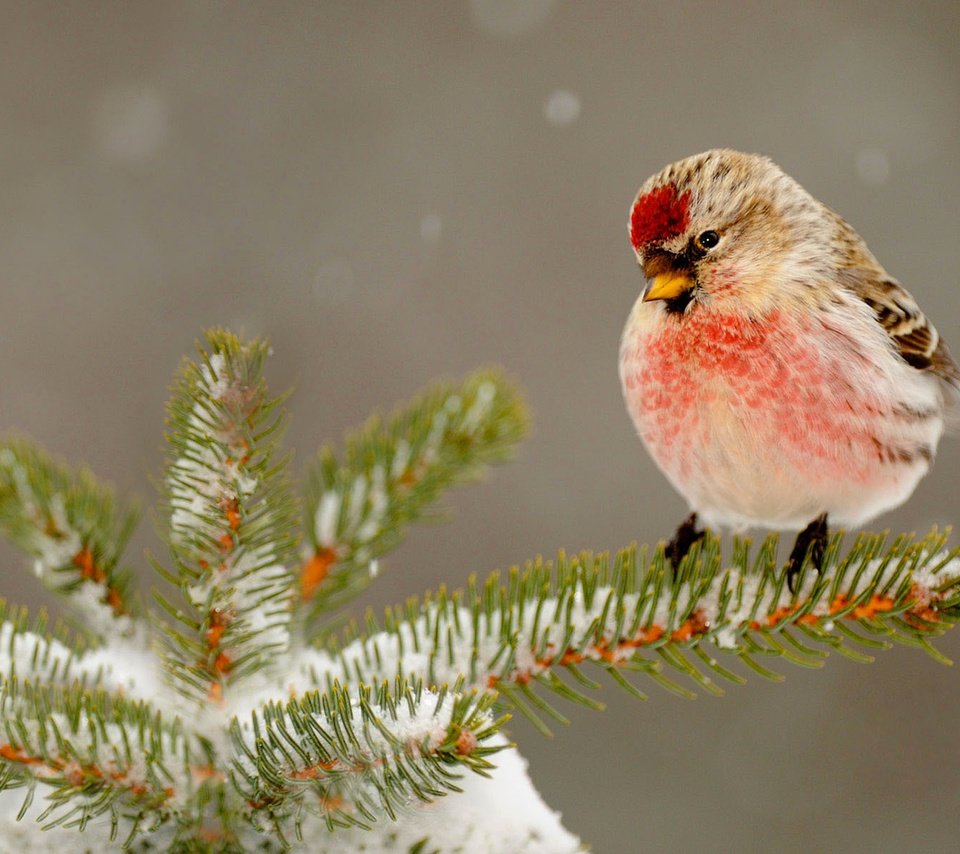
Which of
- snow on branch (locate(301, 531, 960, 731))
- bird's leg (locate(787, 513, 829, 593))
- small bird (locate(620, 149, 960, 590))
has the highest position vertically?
small bird (locate(620, 149, 960, 590))

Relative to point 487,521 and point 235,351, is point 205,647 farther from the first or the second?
point 487,521

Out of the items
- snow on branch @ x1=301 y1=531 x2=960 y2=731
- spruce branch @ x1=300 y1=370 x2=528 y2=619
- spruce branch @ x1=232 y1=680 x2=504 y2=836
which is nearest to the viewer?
spruce branch @ x1=232 y1=680 x2=504 y2=836

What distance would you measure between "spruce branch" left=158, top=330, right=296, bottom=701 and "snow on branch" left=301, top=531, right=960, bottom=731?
12 cm

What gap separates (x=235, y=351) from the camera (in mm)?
771

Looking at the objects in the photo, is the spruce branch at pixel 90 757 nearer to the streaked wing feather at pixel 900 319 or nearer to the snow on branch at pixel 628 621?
the snow on branch at pixel 628 621

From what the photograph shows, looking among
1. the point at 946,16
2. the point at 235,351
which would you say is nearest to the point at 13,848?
the point at 235,351

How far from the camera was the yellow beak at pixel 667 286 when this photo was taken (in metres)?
1.27

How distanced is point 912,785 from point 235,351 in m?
2.47

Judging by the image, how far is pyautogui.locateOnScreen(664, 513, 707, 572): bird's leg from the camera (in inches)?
47.9

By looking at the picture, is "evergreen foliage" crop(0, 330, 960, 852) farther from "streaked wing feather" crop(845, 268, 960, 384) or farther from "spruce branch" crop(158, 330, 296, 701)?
"streaked wing feather" crop(845, 268, 960, 384)

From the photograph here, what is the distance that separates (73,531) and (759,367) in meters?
0.82

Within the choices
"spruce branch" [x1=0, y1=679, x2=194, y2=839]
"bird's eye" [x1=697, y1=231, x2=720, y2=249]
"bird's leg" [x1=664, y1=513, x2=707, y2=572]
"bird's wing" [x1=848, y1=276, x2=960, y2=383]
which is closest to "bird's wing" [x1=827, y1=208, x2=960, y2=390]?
"bird's wing" [x1=848, y1=276, x2=960, y2=383]

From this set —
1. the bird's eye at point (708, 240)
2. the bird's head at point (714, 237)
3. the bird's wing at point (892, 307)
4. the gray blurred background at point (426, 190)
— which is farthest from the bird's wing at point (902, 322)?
the gray blurred background at point (426, 190)

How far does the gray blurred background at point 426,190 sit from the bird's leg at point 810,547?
1.61m
